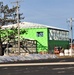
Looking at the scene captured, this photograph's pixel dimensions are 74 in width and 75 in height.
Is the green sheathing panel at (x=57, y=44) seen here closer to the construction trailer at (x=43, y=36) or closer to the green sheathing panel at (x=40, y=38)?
the construction trailer at (x=43, y=36)

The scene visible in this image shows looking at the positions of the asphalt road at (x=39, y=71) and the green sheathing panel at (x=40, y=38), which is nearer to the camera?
the asphalt road at (x=39, y=71)

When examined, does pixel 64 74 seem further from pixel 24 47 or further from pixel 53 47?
pixel 53 47

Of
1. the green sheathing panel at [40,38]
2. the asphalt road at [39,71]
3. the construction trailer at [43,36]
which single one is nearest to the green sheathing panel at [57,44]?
the construction trailer at [43,36]

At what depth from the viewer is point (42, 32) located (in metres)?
105

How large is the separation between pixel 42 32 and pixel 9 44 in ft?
41.7

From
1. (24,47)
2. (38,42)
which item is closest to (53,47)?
(38,42)

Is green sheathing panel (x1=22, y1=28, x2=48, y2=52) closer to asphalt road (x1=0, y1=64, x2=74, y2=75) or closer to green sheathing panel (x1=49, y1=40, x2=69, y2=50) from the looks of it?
green sheathing panel (x1=49, y1=40, x2=69, y2=50)

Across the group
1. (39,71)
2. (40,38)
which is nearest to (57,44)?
(40,38)

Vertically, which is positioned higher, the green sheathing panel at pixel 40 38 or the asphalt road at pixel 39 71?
the green sheathing panel at pixel 40 38

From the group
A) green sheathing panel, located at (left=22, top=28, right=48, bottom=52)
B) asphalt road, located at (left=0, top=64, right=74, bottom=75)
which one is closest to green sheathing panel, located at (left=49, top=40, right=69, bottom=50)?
green sheathing panel, located at (left=22, top=28, right=48, bottom=52)

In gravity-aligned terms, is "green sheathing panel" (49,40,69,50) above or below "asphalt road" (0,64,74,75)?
above

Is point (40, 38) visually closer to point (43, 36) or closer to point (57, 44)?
point (43, 36)

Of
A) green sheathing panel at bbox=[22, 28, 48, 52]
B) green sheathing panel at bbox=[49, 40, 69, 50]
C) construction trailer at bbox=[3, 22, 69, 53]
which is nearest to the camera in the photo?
green sheathing panel at bbox=[22, 28, 48, 52]

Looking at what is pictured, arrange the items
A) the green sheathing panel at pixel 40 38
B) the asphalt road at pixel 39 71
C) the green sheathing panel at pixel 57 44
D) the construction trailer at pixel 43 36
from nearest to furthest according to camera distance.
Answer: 1. the asphalt road at pixel 39 71
2. the green sheathing panel at pixel 40 38
3. the construction trailer at pixel 43 36
4. the green sheathing panel at pixel 57 44
